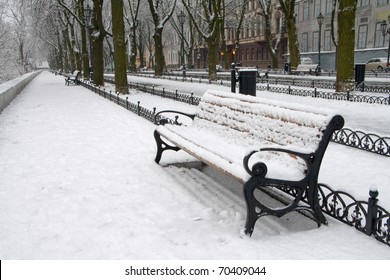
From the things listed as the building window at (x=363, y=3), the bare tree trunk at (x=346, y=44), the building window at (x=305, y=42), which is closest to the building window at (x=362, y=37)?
the building window at (x=363, y=3)

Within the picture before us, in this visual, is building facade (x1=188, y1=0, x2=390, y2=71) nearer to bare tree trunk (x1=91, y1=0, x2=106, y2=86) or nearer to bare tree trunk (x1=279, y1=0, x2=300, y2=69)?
bare tree trunk (x1=279, y1=0, x2=300, y2=69)

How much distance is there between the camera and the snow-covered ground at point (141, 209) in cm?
380

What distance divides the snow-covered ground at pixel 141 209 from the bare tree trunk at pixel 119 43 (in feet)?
35.2

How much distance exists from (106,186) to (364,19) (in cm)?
4033

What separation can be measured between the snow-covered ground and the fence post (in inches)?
3.5

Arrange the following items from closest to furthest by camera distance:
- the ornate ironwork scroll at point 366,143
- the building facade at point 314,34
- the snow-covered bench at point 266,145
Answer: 1. the snow-covered bench at point 266,145
2. the ornate ironwork scroll at point 366,143
3. the building facade at point 314,34

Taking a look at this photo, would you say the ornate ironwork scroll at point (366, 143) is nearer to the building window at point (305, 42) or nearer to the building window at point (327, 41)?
the building window at point (327, 41)

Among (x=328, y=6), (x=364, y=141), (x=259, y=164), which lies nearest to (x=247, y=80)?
(x=364, y=141)

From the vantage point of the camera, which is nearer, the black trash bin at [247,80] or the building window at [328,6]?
the black trash bin at [247,80]

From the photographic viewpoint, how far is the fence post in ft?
12.5

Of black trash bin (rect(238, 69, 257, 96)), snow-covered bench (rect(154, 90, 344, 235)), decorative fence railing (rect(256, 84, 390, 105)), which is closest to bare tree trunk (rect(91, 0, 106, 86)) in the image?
decorative fence railing (rect(256, 84, 390, 105))

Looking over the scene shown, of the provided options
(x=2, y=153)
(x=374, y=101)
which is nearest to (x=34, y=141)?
(x=2, y=153)

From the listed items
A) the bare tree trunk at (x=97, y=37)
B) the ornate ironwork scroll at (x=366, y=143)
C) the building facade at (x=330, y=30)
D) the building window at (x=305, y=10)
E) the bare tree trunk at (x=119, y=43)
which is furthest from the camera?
the building window at (x=305, y=10)

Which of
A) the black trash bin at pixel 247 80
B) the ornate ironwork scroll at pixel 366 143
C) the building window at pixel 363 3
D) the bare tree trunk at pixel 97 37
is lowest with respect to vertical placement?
the ornate ironwork scroll at pixel 366 143
